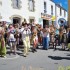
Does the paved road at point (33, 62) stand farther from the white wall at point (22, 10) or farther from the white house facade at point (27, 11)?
the white wall at point (22, 10)

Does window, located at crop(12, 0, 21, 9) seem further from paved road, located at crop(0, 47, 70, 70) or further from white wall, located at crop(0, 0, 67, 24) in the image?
paved road, located at crop(0, 47, 70, 70)

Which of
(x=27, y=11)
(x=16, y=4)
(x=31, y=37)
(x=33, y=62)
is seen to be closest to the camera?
(x=33, y=62)

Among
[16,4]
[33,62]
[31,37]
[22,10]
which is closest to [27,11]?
[22,10]

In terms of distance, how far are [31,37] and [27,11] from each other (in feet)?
64.7

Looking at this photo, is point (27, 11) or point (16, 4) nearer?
point (16, 4)

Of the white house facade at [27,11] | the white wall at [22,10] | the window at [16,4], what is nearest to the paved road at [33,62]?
the white house facade at [27,11]

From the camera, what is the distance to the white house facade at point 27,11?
105 ft

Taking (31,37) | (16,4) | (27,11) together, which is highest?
(16,4)

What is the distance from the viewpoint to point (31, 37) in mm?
16094

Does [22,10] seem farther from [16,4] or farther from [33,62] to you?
[33,62]

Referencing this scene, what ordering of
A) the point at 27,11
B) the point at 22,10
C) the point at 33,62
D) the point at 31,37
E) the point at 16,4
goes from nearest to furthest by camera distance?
the point at 33,62, the point at 31,37, the point at 16,4, the point at 22,10, the point at 27,11

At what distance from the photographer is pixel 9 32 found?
14953mm

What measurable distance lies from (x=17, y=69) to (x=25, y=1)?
82.4 ft

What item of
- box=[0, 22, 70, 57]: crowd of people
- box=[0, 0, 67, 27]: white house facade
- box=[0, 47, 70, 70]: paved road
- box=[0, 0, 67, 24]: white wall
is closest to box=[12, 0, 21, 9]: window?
box=[0, 0, 67, 27]: white house facade
